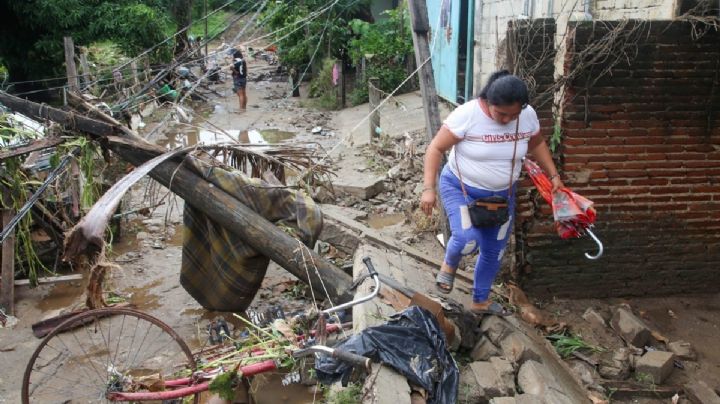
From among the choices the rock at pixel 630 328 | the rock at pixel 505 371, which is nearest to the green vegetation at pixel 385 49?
the rock at pixel 630 328

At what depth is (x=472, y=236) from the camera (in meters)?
4.01

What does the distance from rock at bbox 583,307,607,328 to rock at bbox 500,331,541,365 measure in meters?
1.16

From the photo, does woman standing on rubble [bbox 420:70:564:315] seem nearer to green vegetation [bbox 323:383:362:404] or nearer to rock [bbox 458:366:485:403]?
rock [bbox 458:366:485:403]

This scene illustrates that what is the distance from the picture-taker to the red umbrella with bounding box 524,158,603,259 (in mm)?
4109

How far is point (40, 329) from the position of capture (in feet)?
18.2

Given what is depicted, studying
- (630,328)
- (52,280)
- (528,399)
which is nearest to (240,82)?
(52,280)

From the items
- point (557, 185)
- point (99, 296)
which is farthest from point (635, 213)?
point (99, 296)

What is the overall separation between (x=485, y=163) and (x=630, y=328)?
6.84 feet

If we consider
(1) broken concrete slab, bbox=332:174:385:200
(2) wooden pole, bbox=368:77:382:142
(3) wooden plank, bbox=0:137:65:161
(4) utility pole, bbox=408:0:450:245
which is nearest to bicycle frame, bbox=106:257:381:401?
(4) utility pole, bbox=408:0:450:245

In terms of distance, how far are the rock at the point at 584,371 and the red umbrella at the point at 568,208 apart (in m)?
0.94

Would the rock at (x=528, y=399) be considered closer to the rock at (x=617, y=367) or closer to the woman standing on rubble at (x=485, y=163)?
the woman standing on rubble at (x=485, y=163)

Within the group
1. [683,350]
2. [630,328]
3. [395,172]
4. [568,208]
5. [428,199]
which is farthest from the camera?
[395,172]

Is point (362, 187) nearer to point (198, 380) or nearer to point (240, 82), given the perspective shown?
point (198, 380)

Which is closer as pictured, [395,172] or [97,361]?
[97,361]
